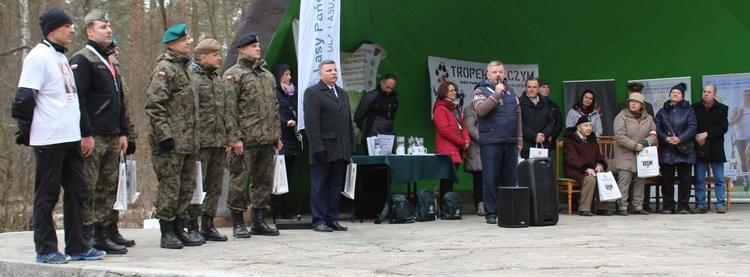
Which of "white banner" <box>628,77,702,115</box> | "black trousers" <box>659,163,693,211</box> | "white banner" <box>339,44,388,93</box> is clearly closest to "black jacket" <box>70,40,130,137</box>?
"white banner" <box>339,44,388,93</box>

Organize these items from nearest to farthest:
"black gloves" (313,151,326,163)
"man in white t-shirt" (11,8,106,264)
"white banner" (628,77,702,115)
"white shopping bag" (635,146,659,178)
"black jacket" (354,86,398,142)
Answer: "man in white t-shirt" (11,8,106,264), "black gloves" (313,151,326,163), "black jacket" (354,86,398,142), "white shopping bag" (635,146,659,178), "white banner" (628,77,702,115)

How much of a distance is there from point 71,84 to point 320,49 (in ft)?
12.8

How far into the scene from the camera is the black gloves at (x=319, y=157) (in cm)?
837

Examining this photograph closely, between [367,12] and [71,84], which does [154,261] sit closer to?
[71,84]

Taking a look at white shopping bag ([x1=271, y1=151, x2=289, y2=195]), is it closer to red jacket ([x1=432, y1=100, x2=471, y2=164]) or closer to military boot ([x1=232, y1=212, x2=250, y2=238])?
military boot ([x1=232, y1=212, x2=250, y2=238])

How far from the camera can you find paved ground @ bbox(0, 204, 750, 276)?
17.6 feet

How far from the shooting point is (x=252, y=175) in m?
8.17

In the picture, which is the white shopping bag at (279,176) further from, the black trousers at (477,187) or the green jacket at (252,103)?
the black trousers at (477,187)

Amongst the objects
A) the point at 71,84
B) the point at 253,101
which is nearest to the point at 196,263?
the point at 71,84

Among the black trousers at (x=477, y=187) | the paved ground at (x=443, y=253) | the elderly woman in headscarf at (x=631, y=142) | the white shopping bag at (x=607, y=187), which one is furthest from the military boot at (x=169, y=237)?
the elderly woman in headscarf at (x=631, y=142)

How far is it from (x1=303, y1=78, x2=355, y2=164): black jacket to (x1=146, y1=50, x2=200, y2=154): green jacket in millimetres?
1530

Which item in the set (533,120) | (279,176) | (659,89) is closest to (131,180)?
(279,176)

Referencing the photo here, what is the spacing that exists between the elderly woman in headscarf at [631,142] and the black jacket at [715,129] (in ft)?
2.23

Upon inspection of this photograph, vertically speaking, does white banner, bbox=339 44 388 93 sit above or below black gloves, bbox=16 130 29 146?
above
